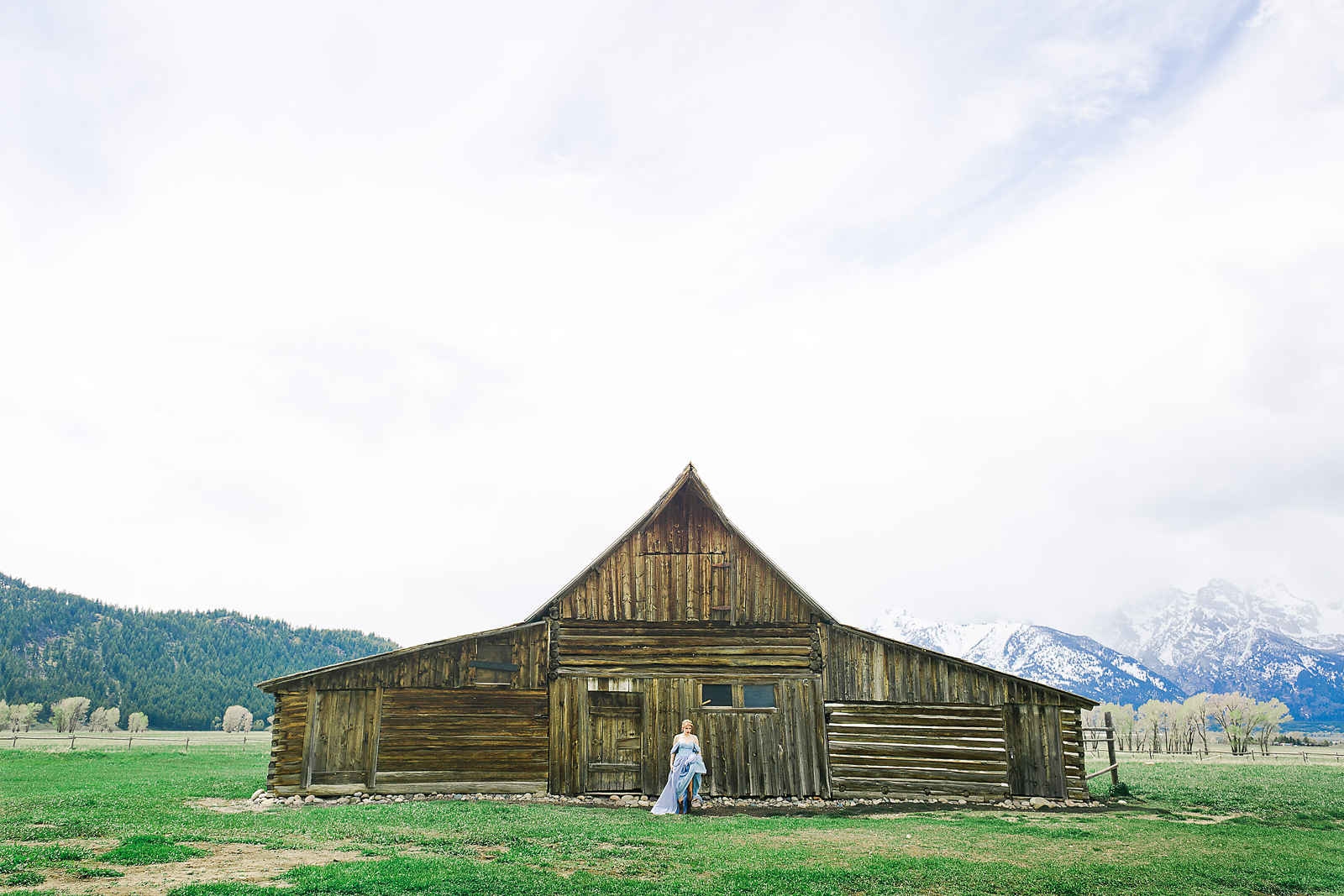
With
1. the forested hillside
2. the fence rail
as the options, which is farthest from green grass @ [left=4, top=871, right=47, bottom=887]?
the forested hillside

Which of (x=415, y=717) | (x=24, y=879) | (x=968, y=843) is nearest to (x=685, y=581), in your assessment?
(x=415, y=717)

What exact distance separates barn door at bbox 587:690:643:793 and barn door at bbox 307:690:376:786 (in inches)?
231

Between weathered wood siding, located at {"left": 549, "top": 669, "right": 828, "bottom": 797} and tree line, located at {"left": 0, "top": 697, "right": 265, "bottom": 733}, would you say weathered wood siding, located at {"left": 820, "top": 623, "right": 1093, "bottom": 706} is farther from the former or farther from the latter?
tree line, located at {"left": 0, "top": 697, "right": 265, "bottom": 733}

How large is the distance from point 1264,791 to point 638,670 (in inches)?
707

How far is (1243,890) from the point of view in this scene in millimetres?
9977

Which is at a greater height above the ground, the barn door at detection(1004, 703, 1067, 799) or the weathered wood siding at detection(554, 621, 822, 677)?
the weathered wood siding at detection(554, 621, 822, 677)

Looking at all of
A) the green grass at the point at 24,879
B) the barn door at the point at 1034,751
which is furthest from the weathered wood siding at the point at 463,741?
the barn door at the point at 1034,751

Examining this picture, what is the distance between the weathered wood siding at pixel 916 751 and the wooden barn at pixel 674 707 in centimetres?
4

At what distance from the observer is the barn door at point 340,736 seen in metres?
20.4

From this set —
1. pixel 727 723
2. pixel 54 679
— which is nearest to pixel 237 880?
pixel 727 723

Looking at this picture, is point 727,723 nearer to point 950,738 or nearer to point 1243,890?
point 950,738

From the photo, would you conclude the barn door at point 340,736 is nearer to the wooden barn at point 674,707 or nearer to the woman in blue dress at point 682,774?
the wooden barn at point 674,707

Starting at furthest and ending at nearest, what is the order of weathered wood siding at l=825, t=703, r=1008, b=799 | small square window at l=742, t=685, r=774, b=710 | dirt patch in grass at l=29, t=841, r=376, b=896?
small square window at l=742, t=685, r=774, b=710
weathered wood siding at l=825, t=703, r=1008, b=799
dirt patch in grass at l=29, t=841, r=376, b=896

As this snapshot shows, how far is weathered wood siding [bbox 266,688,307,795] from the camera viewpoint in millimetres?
20031
